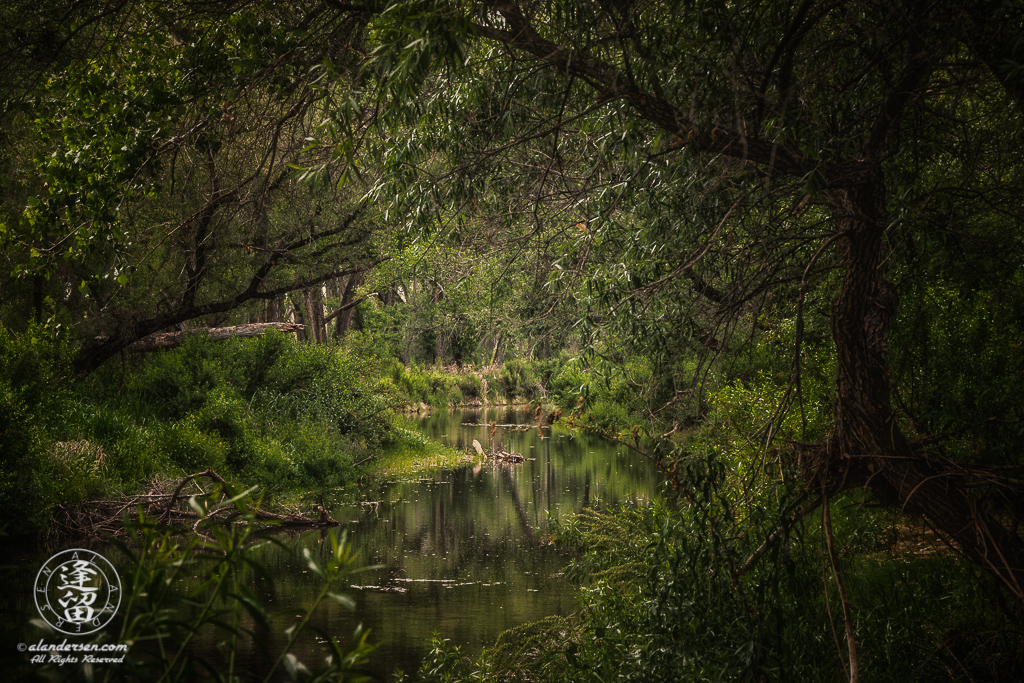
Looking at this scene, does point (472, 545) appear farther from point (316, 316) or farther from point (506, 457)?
point (316, 316)

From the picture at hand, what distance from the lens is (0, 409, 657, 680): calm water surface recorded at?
7.89 metres

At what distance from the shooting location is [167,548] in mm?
2016

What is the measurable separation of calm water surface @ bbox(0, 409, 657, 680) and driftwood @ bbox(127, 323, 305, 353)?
466 centimetres

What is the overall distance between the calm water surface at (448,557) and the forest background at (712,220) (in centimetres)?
101

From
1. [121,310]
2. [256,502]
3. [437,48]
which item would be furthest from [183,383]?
[256,502]

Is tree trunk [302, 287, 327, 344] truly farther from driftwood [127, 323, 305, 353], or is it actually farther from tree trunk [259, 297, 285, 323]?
driftwood [127, 323, 305, 353]

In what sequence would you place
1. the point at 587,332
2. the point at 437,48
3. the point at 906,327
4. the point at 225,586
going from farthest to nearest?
the point at 906,327 < the point at 587,332 < the point at 437,48 < the point at 225,586

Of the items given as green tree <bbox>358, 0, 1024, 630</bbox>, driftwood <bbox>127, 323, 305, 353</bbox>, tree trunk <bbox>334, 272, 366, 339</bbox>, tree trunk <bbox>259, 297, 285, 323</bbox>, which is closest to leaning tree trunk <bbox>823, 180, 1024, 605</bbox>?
green tree <bbox>358, 0, 1024, 630</bbox>

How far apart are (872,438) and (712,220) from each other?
1.84 m

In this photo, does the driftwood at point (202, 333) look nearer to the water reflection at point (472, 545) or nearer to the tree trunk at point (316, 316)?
the water reflection at point (472, 545)

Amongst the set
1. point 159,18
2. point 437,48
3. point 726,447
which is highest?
point 159,18

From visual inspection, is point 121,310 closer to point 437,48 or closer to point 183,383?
point 183,383

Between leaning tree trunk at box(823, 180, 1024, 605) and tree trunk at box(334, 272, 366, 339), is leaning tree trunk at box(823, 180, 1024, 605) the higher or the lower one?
the lower one

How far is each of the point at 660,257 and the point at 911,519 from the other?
10.9 feet
